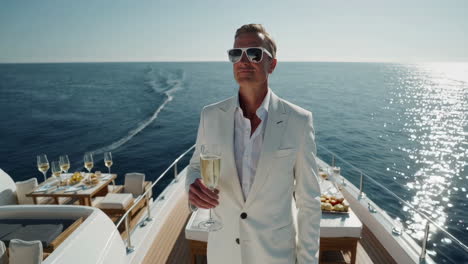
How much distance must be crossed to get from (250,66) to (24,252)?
2.64 metres

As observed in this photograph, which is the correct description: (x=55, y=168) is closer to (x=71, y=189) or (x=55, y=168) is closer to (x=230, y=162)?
(x=71, y=189)

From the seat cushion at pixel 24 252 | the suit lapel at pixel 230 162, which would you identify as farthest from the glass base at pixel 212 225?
the seat cushion at pixel 24 252

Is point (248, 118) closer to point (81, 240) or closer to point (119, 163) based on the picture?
point (81, 240)

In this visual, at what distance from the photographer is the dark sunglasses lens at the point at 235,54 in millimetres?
1549

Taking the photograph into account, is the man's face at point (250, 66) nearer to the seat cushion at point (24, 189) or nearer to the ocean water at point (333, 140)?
the ocean water at point (333, 140)

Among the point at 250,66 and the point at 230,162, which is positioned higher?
the point at 250,66

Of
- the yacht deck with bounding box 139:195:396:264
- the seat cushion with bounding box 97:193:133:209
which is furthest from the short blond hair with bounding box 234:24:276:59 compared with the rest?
the seat cushion with bounding box 97:193:133:209

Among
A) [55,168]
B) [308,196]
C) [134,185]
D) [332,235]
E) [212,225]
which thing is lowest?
[134,185]

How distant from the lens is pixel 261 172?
151cm

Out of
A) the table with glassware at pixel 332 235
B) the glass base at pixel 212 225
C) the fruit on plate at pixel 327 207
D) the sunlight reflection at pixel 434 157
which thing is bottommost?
the sunlight reflection at pixel 434 157

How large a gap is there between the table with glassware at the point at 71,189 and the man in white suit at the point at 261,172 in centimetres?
530

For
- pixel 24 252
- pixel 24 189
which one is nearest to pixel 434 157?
pixel 24 189

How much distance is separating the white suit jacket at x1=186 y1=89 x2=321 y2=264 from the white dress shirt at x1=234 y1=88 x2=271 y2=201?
47 millimetres

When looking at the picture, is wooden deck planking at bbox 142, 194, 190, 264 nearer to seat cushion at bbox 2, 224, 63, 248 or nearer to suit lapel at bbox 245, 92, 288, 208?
seat cushion at bbox 2, 224, 63, 248
